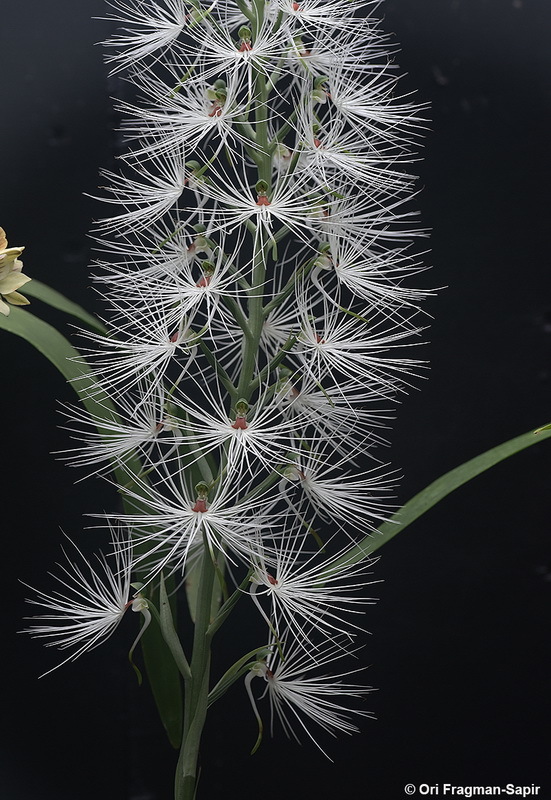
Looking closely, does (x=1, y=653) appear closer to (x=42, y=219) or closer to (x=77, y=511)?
(x=77, y=511)

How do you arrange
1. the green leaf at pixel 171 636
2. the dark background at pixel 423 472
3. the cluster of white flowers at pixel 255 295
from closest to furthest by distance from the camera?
the cluster of white flowers at pixel 255 295, the green leaf at pixel 171 636, the dark background at pixel 423 472

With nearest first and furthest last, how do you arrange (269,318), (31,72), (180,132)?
1. (180,132)
2. (269,318)
3. (31,72)

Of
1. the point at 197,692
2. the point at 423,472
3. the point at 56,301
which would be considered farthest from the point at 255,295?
the point at 423,472

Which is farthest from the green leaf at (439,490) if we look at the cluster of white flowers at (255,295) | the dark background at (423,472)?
the dark background at (423,472)

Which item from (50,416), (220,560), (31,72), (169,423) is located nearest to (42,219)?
(31,72)

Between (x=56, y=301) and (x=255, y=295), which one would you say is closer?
(x=255, y=295)

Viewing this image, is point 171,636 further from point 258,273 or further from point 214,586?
point 258,273

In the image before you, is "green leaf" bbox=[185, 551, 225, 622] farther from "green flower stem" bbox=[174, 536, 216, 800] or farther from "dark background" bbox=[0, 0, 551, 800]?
"dark background" bbox=[0, 0, 551, 800]

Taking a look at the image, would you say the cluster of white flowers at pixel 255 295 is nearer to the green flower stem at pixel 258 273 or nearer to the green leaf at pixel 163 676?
the green flower stem at pixel 258 273
